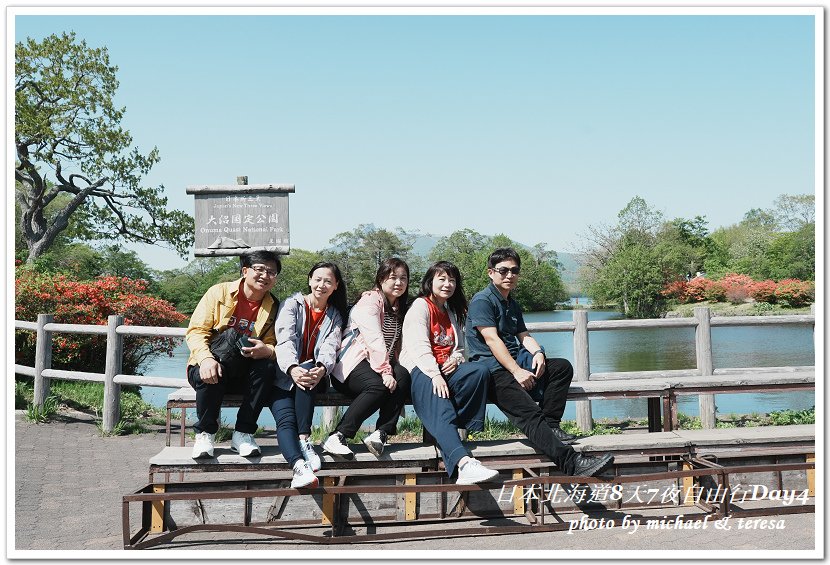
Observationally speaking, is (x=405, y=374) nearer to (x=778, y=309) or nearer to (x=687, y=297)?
(x=778, y=309)

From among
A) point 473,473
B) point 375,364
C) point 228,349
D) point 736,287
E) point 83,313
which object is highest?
point 736,287

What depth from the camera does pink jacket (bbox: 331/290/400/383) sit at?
432cm

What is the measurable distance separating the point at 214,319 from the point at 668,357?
45.3ft

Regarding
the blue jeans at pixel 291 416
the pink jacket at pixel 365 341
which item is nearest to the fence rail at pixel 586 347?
the pink jacket at pixel 365 341

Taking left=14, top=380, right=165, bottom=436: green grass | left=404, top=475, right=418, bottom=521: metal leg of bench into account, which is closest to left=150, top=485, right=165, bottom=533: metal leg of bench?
left=404, top=475, right=418, bottom=521: metal leg of bench

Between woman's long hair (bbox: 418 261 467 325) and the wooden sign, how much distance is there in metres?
1.87

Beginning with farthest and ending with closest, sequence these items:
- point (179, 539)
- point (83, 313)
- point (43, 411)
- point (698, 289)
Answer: point (698, 289)
point (83, 313)
point (43, 411)
point (179, 539)

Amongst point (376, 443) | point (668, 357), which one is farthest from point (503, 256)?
point (668, 357)

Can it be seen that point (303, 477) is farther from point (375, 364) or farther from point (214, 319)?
point (214, 319)

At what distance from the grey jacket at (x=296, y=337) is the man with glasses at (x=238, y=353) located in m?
0.09

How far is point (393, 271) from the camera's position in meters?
4.50

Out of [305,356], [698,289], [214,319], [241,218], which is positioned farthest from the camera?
[698,289]

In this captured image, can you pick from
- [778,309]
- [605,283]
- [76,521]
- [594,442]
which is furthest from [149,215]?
[605,283]

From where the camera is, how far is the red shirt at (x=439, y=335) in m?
4.44
